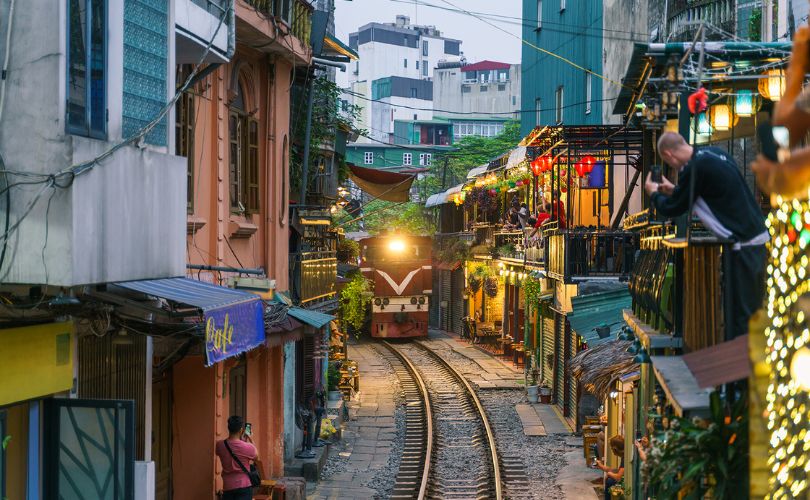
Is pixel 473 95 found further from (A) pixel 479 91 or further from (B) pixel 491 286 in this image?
(B) pixel 491 286

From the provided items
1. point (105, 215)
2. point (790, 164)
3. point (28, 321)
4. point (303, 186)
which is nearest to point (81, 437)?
point (28, 321)

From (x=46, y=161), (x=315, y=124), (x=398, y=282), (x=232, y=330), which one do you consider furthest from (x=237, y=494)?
(x=398, y=282)

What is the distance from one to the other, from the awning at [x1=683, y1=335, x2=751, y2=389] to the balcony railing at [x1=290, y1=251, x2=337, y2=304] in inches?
495

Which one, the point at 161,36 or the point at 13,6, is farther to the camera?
the point at 161,36

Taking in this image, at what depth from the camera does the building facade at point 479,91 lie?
3255 inches

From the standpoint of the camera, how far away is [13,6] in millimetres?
7695

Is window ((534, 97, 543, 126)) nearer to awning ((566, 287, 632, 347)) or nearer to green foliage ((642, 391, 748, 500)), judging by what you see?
awning ((566, 287, 632, 347))

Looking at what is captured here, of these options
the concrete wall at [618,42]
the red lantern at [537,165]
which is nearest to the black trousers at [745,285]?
the red lantern at [537,165]

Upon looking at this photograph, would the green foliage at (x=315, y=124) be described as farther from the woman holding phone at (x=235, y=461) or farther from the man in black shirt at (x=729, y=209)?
the man in black shirt at (x=729, y=209)

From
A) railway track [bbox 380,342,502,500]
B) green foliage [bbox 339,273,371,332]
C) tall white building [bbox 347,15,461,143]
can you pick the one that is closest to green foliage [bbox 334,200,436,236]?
green foliage [bbox 339,273,371,332]

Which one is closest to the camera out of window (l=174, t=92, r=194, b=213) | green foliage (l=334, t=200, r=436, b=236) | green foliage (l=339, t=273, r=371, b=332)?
window (l=174, t=92, r=194, b=213)

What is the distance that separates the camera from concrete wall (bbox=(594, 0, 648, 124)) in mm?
25062

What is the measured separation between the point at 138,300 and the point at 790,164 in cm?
706

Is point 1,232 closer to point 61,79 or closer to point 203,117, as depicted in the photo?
point 61,79
